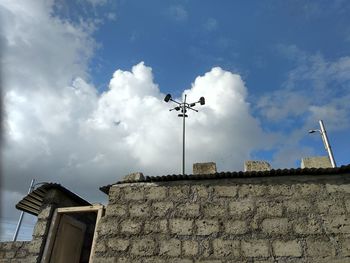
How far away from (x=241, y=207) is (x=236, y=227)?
11.4 inches

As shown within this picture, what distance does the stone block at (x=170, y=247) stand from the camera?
3.87 meters

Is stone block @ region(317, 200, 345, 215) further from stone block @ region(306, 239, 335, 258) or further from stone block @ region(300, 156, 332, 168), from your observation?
stone block @ region(300, 156, 332, 168)

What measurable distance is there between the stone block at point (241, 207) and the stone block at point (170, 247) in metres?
0.87

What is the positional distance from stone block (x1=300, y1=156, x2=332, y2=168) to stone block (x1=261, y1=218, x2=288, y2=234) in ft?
3.06

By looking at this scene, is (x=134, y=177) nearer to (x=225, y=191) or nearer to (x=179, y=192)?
(x=179, y=192)

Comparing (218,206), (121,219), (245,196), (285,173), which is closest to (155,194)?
(121,219)

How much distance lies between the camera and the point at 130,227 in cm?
419

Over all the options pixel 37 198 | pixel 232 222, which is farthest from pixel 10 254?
pixel 232 222

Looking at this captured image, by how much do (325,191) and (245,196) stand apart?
1084 mm

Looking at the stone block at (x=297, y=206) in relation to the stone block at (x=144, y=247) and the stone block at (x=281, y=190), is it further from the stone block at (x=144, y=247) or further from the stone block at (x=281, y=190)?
the stone block at (x=144, y=247)

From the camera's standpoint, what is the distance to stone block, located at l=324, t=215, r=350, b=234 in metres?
3.65

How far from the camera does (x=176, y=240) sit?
394 cm

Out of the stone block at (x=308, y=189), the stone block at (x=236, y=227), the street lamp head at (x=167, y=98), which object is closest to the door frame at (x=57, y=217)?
the stone block at (x=236, y=227)

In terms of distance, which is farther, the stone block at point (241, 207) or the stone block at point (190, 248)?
the stone block at point (241, 207)
